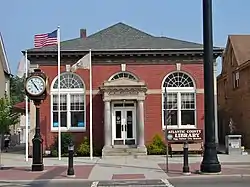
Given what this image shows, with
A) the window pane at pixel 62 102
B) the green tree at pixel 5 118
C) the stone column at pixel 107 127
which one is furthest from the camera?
the window pane at pixel 62 102

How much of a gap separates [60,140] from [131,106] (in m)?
5.63

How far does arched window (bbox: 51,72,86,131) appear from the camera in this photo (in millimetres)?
33688

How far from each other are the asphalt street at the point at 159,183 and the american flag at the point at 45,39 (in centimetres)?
1059

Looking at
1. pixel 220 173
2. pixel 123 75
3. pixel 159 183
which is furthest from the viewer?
pixel 123 75

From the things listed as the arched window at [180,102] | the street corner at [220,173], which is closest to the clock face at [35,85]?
the street corner at [220,173]

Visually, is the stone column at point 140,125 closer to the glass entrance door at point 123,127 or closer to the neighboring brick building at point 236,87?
the glass entrance door at point 123,127

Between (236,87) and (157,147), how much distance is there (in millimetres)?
14203

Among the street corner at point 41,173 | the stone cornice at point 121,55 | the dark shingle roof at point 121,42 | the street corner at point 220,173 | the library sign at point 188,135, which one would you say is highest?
the dark shingle roof at point 121,42

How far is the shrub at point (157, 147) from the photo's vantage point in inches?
1278

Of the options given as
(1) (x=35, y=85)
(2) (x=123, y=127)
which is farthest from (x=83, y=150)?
(1) (x=35, y=85)

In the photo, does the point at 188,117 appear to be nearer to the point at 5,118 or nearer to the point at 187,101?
the point at 187,101

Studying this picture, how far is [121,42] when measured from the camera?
35656 millimetres

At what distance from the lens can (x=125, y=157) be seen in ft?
101

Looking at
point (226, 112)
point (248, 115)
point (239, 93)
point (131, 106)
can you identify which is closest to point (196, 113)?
point (131, 106)
